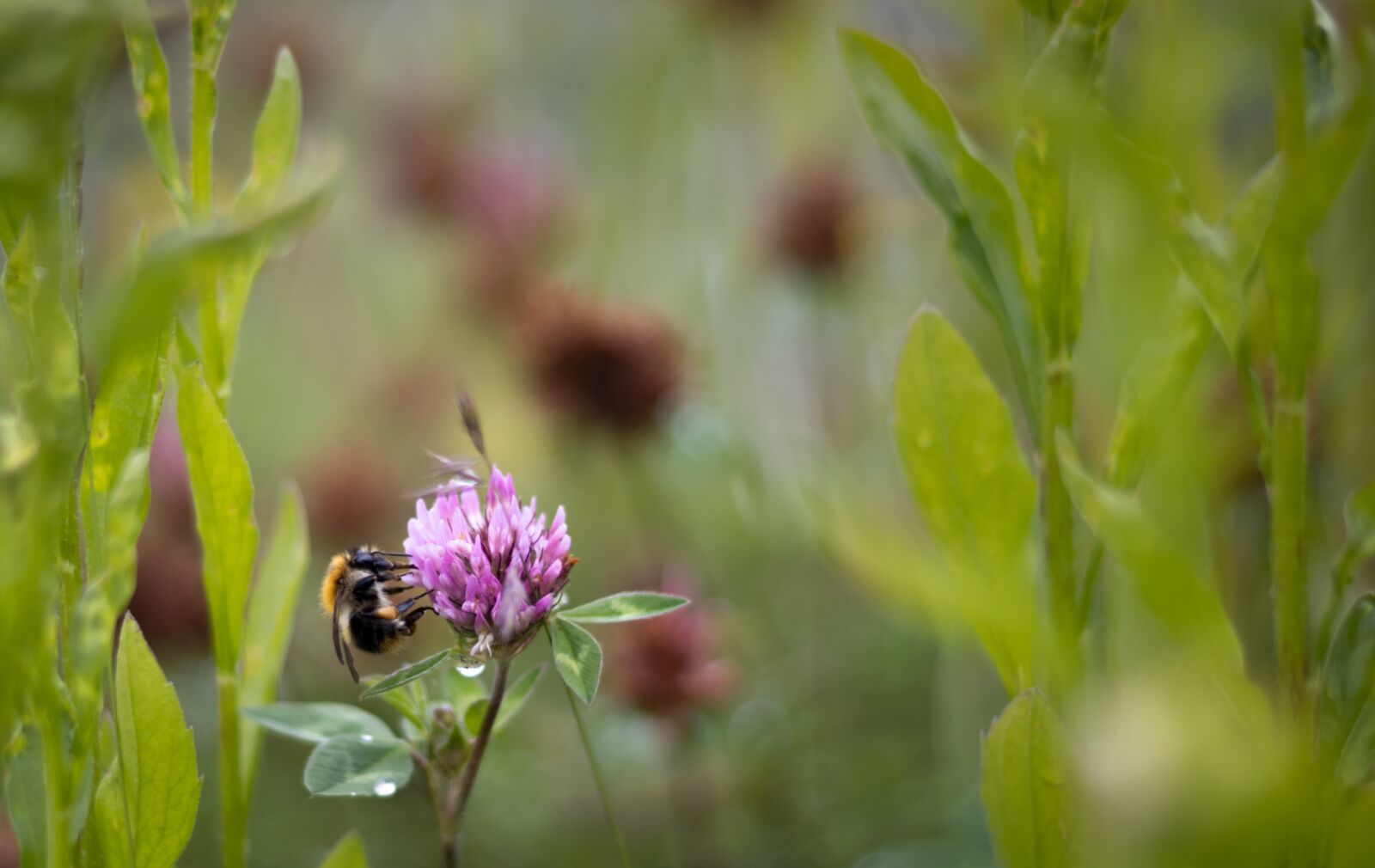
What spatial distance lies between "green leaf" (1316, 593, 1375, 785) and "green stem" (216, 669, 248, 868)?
0.42m

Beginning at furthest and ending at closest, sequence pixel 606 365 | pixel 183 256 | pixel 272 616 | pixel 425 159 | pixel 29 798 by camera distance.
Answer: pixel 425 159 < pixel 606 365 < pixel 272 616 < pixel 29 798 < pixel 183 256

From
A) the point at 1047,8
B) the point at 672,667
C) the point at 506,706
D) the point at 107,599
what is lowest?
the point at 672,667

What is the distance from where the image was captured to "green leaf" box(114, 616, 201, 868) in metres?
0.40

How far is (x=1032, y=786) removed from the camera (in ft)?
1.29

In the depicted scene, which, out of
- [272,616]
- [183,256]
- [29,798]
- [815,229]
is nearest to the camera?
[183,256]

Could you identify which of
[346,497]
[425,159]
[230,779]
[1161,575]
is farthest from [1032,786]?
[425,159]

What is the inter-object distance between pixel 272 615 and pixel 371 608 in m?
Result: 0.06

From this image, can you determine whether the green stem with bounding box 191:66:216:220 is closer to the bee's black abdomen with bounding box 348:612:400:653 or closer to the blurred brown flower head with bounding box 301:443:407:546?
the bee's black abdomen with bounding box 348:612:400:653

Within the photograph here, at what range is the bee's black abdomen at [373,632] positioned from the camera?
0.53 metres

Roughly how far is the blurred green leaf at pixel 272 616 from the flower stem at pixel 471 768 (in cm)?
9

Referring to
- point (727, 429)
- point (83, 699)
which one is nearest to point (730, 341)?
point (727, 429)

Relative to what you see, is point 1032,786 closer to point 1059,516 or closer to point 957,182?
point 1059,516

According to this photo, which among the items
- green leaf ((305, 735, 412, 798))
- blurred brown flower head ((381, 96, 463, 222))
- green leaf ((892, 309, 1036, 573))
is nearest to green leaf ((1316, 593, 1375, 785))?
green leaf ((892, 309, 1036, 573))

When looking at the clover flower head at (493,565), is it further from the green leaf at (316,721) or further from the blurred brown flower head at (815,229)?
the blurred brown flower head at (815,229)
